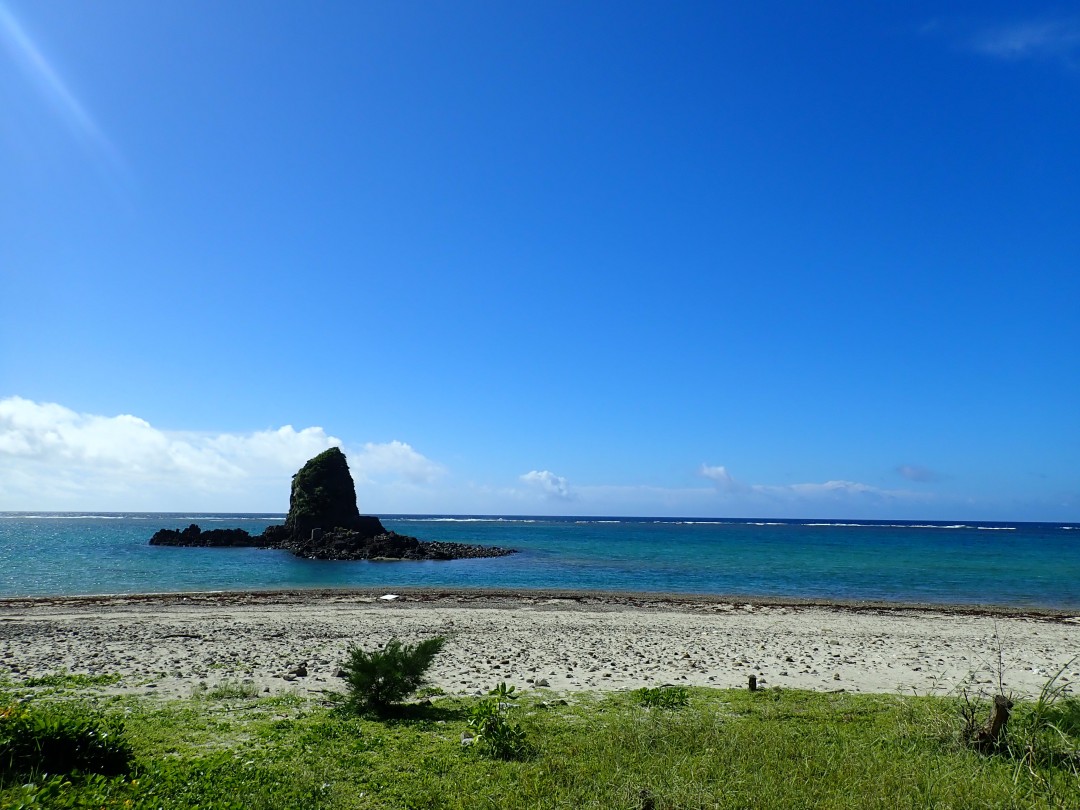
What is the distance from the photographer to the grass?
7613mm

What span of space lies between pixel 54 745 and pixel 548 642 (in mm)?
17088

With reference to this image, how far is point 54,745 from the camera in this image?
295 inches

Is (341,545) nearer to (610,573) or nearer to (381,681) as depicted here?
(610,573)

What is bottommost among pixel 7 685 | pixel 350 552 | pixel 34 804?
pixel 350 552

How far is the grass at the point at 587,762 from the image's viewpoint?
7613mm

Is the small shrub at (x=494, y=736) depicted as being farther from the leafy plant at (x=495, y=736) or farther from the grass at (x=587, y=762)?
the grass at (x=587, y=762)

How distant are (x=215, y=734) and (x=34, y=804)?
5.17 meters

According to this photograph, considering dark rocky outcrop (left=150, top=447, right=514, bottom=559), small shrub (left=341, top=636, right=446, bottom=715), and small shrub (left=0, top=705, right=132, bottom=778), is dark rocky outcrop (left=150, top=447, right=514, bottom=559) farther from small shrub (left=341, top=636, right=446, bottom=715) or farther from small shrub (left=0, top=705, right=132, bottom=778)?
small shrub (left=0, top=705, right=132, bottom=778)

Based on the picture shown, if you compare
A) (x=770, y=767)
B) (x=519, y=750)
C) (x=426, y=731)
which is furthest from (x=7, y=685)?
(x=770, y=767)

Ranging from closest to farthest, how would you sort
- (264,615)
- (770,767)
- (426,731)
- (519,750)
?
1. (770,767)
2. (519,750)
3. (426,731)
4. (264,615)

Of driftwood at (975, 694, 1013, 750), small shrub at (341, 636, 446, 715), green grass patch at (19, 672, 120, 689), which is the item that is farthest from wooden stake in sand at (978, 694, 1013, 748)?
green grass patch at (19, 672, 120, 689)

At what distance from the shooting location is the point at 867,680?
57.0ft

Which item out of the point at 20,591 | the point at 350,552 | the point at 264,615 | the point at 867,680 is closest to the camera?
the point at 867,680

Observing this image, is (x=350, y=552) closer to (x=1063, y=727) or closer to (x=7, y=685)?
(x=7, y=685)
